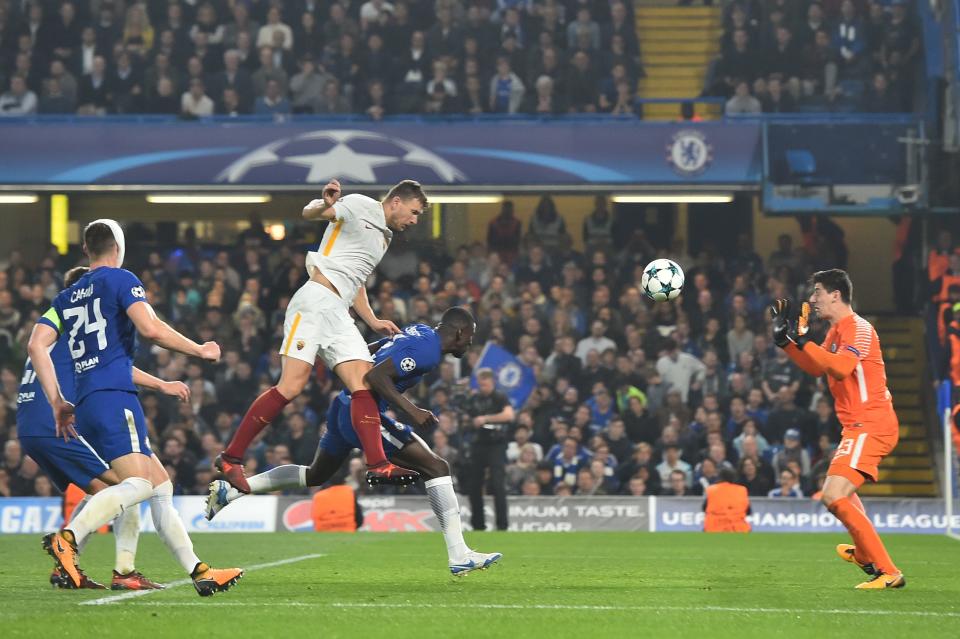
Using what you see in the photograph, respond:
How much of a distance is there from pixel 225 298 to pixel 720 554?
1211 centimetres

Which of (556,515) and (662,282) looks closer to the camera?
(662,282)

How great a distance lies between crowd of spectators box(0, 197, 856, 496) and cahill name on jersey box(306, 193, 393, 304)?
8813 millimetres

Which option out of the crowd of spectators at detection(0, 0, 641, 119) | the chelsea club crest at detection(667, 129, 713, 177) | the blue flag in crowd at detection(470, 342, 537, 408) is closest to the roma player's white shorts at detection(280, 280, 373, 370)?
the blue flag in crowd at detection(470, 342, 537, 408)

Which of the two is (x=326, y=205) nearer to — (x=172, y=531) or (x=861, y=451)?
(x=172, y=531)

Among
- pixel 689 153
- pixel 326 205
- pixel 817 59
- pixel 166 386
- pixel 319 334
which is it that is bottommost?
pixel 166 386

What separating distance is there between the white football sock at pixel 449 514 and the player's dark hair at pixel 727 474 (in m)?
10.9

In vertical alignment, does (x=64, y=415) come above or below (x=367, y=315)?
below

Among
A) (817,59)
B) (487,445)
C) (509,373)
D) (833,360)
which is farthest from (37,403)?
(817,59)

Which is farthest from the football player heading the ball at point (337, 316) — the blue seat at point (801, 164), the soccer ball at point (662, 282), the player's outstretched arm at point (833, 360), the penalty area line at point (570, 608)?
the blue seat at point (801, 164)

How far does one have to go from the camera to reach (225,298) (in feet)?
77.6

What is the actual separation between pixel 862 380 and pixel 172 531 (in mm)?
4509

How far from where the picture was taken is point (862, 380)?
9852 mm

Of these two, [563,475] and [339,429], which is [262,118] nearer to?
[563,475]

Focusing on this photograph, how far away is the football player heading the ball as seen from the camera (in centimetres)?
984
